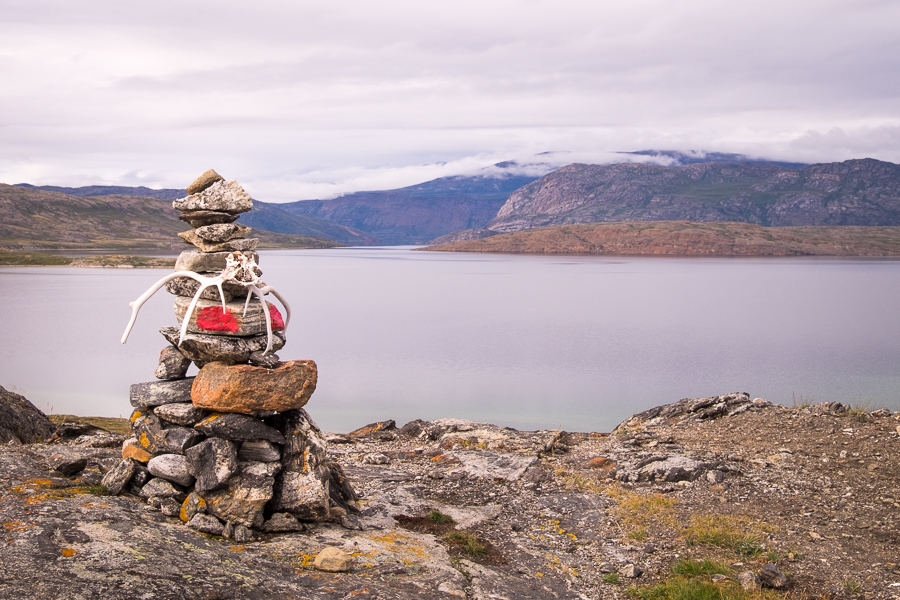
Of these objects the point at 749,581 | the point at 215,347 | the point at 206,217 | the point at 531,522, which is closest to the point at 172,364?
the point at 215,347

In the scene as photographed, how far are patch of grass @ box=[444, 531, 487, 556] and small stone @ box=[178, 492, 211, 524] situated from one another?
13.0ft

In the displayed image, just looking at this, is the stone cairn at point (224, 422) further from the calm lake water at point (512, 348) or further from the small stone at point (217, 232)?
the calm lake water at point (512, 348)

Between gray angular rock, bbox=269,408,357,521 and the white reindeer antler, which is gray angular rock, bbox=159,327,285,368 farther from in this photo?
gray angular rock, bbox=269,408,357,521

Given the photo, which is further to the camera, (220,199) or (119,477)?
(220,199)

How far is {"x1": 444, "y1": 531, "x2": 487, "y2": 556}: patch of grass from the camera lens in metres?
10.6

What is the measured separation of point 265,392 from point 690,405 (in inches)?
577

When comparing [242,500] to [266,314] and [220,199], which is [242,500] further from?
[220,199]

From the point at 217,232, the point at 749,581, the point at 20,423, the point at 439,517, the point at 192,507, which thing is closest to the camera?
the point at 749,581

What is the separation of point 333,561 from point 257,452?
94.9 inches

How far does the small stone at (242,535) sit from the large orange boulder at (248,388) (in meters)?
1.84

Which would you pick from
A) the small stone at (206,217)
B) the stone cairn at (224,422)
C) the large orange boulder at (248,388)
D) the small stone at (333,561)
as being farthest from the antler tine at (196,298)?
the small stone at (333,561)

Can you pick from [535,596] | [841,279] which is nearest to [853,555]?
[535,596]

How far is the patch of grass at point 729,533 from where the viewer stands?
35.8 ft

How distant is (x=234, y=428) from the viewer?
1034 centimetres
